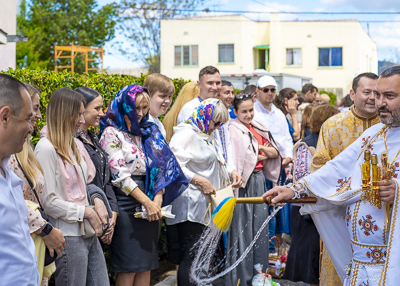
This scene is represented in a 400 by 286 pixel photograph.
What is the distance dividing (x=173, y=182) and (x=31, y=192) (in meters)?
1.95

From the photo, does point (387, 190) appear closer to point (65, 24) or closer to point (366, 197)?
point (366, 197)

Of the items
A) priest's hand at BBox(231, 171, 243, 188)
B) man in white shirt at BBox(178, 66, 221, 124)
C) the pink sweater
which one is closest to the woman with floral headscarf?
priest's hand at BBox(231, 171, 243, 188)

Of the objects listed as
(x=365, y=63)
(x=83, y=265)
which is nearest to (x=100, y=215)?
(x=83, y=265)

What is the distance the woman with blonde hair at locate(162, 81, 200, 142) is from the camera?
740cm

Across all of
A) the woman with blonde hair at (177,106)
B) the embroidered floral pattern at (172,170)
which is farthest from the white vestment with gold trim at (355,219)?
the woman with blonde hair at (177,106)

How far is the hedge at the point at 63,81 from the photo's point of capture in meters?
5.84

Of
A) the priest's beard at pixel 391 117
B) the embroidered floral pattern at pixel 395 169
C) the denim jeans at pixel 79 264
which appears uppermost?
the priest's beard at pixel 391 117

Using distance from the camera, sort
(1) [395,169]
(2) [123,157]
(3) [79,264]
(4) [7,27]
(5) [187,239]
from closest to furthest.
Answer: (1) [395,169] < (3) [79,264] < (2) [123,157] < (5) [187,239] < (4) [7,27]

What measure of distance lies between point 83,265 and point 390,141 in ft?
8.10

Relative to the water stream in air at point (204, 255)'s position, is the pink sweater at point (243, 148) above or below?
above

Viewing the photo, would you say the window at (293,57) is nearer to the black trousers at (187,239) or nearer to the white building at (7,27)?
the white building at (7,27)

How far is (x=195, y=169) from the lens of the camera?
21.9 ft

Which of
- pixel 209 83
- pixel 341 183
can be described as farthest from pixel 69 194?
pixel 209 83

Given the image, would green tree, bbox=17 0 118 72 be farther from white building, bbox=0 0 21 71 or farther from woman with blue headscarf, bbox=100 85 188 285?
woman with blue headscarf, bbox=100 85 188 285
